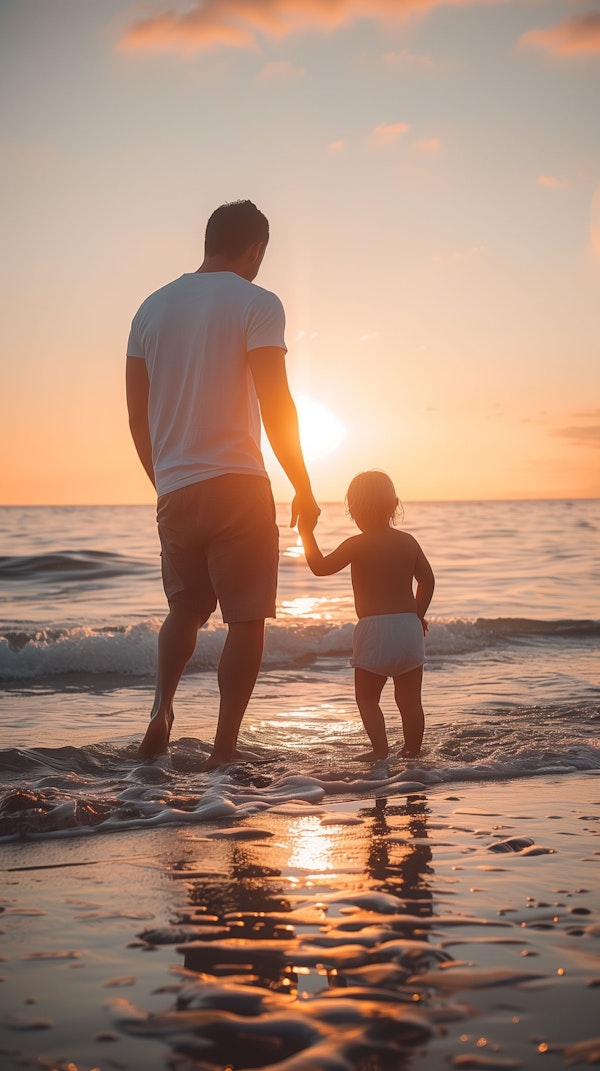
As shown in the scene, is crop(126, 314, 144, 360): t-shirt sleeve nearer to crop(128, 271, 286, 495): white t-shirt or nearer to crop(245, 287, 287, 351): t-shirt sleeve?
crop(128, 271, 286, 495): white t-shirt

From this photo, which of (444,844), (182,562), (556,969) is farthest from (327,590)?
(556,969)

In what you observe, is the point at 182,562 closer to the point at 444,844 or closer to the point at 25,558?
the point at 444,844

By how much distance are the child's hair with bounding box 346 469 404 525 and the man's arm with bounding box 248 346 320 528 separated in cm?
70

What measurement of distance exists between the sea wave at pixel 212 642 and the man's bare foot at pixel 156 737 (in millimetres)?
3846

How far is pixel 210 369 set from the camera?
4.10 metres

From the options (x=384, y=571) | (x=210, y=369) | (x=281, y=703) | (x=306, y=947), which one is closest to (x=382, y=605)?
(x=384, y=571)

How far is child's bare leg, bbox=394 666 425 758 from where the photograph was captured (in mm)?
4738

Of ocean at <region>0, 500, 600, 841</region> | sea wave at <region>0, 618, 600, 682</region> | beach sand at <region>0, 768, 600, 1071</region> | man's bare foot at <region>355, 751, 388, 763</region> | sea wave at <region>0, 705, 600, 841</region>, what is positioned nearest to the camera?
beach sand at <region>0, 768, 600, 1071</region>

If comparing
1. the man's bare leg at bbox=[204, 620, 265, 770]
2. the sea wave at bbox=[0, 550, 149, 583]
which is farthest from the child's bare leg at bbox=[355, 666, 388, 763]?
the sea wave at bbox=[0, 550, 149, 583]

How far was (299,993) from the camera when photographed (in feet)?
6.33

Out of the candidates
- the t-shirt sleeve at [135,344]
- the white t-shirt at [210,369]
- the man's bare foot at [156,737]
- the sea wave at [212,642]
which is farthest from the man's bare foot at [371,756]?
the sea wave at [212,642]

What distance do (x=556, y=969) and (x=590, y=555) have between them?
61.0ft

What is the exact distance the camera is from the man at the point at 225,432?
13.4ft

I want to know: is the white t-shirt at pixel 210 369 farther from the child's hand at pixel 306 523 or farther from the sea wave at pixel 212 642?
the sea wave at pixel 212 642
